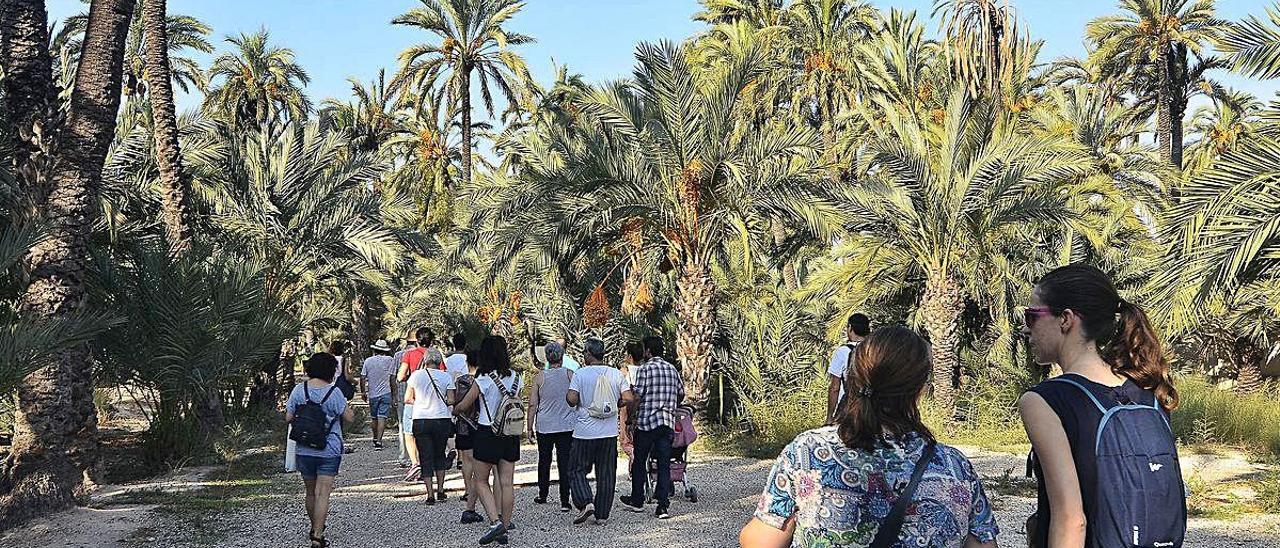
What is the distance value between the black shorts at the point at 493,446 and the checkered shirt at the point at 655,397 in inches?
53.8

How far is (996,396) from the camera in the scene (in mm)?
17922

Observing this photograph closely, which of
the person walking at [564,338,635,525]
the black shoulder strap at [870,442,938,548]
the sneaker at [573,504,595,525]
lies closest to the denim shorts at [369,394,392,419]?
the sneaker at [573,504,595,525]

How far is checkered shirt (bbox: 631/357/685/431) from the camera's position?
9070 millimetres

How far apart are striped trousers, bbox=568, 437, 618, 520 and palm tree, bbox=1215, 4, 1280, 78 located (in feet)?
22.6

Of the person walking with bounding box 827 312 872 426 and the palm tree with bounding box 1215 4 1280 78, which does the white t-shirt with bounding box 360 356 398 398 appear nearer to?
the person walking with bounding box 827 312 872 426

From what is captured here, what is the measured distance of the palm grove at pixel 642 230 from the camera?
991cm

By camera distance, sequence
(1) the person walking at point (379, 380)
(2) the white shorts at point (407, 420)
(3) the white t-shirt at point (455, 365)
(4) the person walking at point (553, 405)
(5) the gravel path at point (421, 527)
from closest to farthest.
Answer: (5) the gravel path at point (421, 527) < (4) the person walking at point (553, 405) < (3) the white t-shirt at point (455, 365) < (2) the white shorts at point (407, 420) < (1) the person walking at point (379, 380)

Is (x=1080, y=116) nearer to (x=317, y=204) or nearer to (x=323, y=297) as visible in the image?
(x=317, y=204)

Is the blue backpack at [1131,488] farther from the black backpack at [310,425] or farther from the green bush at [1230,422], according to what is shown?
the green bush at [1230,422]

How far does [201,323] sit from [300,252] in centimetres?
747

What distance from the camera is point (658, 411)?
9062 millimetres

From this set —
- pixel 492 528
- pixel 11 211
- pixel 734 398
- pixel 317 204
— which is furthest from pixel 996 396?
pixel 11 211

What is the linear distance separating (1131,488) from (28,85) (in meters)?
10.6

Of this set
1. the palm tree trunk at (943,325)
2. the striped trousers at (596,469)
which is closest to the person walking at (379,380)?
the striped trousers at (596,469)
